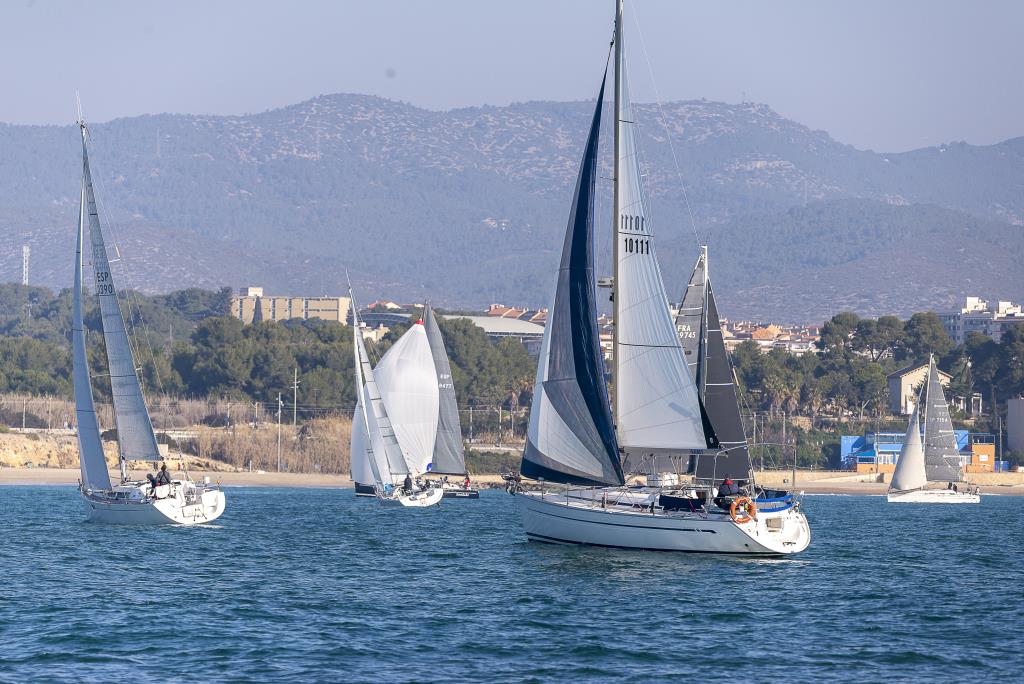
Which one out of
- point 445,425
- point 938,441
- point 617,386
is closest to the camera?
point 617,386

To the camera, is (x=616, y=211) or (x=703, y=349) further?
(x=703, y=349)

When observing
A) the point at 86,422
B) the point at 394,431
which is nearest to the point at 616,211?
the point at 86,422

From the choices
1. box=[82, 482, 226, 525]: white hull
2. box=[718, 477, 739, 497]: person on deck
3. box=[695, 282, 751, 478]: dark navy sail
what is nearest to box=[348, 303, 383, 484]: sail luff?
box=[82, 482, 226, 525]: white hull

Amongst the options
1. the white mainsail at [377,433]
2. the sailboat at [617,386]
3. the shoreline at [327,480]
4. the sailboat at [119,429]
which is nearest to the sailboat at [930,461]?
the shoreline at [327,480]

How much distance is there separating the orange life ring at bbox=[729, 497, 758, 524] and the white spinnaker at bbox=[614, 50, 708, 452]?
8.39 ft

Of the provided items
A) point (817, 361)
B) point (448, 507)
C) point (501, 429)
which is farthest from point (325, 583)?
point (817, 361)

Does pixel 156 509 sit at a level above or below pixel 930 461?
below

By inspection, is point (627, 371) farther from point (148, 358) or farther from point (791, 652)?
point (148, 358)

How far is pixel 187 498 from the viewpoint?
56000 millimetres

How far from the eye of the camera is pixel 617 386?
45188 mm

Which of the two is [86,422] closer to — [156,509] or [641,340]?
[156,509]

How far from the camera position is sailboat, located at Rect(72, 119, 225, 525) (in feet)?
181

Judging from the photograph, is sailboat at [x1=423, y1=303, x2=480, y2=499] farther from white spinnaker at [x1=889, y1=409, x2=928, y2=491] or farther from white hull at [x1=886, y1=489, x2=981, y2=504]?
white spinnaker at [x1=889, y1=409, x2=928, y2=491]

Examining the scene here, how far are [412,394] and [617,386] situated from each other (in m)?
38.2
